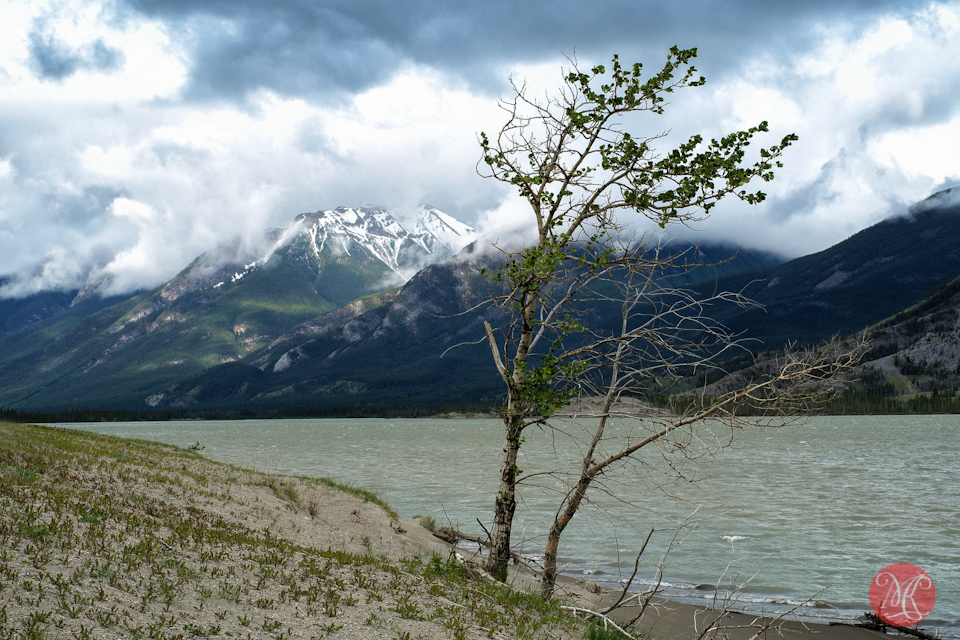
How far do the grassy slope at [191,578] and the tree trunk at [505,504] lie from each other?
0.95m

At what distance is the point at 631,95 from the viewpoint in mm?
13961

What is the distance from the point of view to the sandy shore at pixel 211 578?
9664mm

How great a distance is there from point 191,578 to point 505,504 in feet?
23.5

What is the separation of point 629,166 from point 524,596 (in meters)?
9.66

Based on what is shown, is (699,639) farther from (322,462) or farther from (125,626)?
(322,462)

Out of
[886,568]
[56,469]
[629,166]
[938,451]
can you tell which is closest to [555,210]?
[629,166]

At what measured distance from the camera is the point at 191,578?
11477 mm

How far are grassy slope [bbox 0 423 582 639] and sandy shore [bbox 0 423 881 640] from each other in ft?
0.10

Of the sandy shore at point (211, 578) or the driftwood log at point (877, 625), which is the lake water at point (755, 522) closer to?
the driftwood log at point (877, 625)

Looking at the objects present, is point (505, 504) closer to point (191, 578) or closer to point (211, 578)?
point (211, 578)

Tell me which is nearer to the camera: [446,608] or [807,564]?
[446,608]

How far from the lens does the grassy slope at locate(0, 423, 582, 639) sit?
31.3ft

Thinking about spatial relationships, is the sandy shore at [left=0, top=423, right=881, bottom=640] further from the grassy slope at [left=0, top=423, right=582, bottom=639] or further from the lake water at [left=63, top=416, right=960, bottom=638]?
the lake water at [left=63, top=416, right=960, bottom=638]

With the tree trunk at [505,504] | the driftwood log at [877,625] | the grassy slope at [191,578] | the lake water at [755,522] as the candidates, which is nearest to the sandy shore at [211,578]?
the grassy slope at [191,578]
